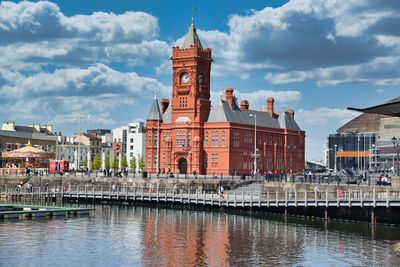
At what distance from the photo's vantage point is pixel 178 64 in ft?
380

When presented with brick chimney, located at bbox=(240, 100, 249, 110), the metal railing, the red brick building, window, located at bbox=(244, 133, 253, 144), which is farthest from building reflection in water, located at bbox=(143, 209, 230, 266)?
brick chimney, located at bbox=(240, 100, 249, 110)

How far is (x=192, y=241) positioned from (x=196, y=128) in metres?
61.5

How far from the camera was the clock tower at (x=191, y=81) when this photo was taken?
11381cm

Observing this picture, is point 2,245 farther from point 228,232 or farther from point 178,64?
point 178,64

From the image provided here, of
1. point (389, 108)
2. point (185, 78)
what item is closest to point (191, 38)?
point (185, 78)

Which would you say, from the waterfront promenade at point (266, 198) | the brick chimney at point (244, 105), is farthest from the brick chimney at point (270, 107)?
the waterfront promenade at point (266, 198)

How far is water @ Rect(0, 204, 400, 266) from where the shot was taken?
4362 centimetres

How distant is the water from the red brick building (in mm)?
41351

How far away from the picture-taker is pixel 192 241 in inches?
2068

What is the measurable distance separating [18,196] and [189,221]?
36110 millimetres

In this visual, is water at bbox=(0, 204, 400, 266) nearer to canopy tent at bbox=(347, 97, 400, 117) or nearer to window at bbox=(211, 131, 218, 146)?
canopy tent at bbox=(347, 97, 400, 117)

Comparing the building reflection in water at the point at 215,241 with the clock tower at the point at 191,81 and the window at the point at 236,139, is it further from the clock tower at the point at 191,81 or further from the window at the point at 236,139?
the clock tower at the point at 191,81

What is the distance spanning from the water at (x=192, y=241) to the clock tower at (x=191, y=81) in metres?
44.3

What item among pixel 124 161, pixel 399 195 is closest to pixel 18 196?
pixel 399 195
